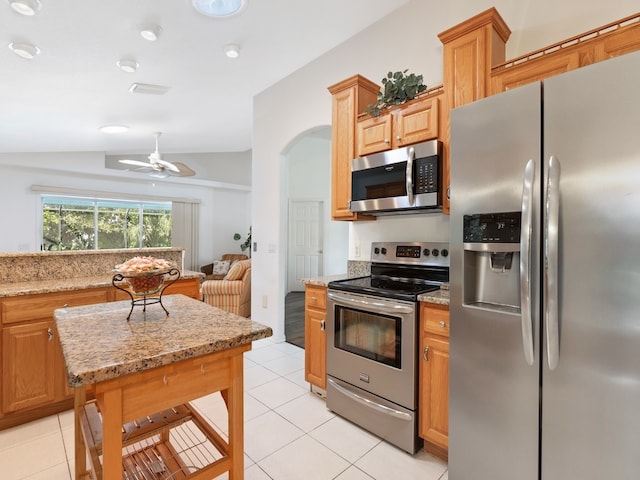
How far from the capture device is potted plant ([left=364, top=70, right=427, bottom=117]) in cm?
218

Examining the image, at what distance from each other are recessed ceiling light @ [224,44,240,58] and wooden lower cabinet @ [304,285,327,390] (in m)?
2.08

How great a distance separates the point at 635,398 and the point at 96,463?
187cm

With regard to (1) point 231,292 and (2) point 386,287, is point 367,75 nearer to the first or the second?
(2) point 386,287

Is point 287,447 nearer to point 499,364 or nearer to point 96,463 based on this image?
point 96,463

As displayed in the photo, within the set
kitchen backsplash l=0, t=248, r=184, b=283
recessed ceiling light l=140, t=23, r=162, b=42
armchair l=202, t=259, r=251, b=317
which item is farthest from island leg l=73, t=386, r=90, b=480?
armchair l=202, t=259, r=251, b=317

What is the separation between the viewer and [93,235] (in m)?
6.40

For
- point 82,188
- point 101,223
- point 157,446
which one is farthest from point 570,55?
point 101,223

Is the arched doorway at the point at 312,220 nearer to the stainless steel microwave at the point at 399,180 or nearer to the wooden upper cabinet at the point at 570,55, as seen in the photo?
the stainless steel microwave at the point at 399,180

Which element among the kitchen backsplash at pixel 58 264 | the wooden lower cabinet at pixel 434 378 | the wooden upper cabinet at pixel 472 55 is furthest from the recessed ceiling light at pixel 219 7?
the wooden lower cabinet at pixel 434 378

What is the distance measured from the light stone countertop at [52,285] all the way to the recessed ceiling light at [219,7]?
2016mm

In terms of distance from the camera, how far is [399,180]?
2199 millimetres

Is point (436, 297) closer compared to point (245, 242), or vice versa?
point (436, 297)

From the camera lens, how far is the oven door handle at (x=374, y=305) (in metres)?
1.86

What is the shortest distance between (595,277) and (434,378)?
949 mm
